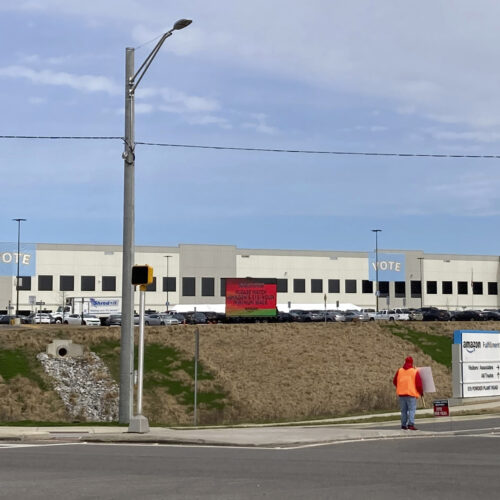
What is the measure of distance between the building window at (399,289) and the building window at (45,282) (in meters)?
48.9

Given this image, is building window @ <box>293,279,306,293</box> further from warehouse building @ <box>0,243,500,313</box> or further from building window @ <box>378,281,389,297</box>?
building window @ <box>378,281,389,297</box>

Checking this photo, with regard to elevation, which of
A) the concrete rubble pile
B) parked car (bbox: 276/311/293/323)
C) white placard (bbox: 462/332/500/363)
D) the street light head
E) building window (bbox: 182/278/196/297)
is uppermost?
the street light head

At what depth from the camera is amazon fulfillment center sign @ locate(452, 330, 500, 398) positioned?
33.0 metres

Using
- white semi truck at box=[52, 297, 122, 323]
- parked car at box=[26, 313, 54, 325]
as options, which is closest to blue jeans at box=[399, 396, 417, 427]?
parked car at box=[26, 313, 54, 325]

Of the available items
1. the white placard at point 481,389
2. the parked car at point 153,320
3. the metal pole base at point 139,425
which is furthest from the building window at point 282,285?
the metal pole base at point 139,425

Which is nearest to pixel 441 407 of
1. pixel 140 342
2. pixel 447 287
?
pixel 140 342

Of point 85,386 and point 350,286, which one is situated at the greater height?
point 350,286

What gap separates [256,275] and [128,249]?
104683mm

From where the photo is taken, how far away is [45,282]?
12062cm

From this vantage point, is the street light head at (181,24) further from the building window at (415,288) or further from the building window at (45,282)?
the building window at (415,288)

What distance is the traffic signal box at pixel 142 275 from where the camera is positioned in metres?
21.2

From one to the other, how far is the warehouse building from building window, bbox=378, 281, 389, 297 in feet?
0.47

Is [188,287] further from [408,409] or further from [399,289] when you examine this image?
[408,409]

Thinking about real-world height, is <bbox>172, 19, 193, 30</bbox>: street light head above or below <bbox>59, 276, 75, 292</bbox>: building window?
above
